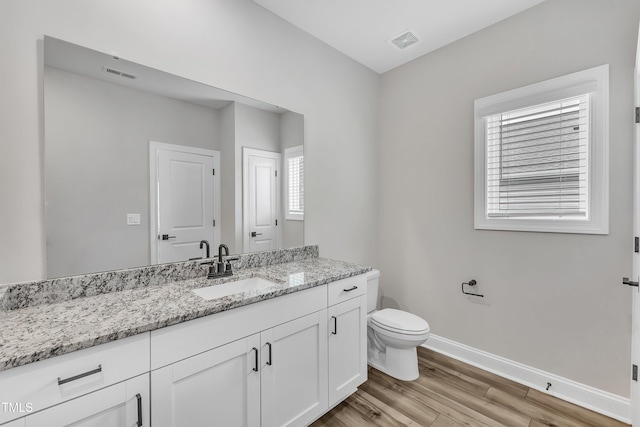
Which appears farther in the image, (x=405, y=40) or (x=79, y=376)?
(x=405, y=40)

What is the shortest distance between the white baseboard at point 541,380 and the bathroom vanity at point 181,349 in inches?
40.6

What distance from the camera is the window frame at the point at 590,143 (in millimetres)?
1749

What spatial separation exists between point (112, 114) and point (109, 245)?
66 cm

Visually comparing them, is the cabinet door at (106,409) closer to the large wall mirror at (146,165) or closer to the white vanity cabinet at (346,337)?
the large wall mirror at (146,165)

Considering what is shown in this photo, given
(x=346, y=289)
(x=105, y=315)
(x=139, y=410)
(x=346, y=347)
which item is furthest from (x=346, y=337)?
(x=105, y=315)

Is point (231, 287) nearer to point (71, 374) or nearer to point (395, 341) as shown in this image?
point (71, 374)

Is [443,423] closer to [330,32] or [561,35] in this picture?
[561,35]

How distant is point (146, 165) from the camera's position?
5.08 ft

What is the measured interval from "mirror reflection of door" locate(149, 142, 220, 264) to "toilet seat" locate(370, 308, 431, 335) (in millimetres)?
1369

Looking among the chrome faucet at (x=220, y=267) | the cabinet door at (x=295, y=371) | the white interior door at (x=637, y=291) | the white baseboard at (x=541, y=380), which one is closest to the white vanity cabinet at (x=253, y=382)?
the cabinet door at (x=295, y=371)

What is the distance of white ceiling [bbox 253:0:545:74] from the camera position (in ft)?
6.48

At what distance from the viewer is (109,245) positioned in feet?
4.69

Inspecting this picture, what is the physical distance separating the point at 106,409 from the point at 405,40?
293 cm

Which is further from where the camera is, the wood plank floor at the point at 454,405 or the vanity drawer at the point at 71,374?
the wood plank floor at the point at 454,405
